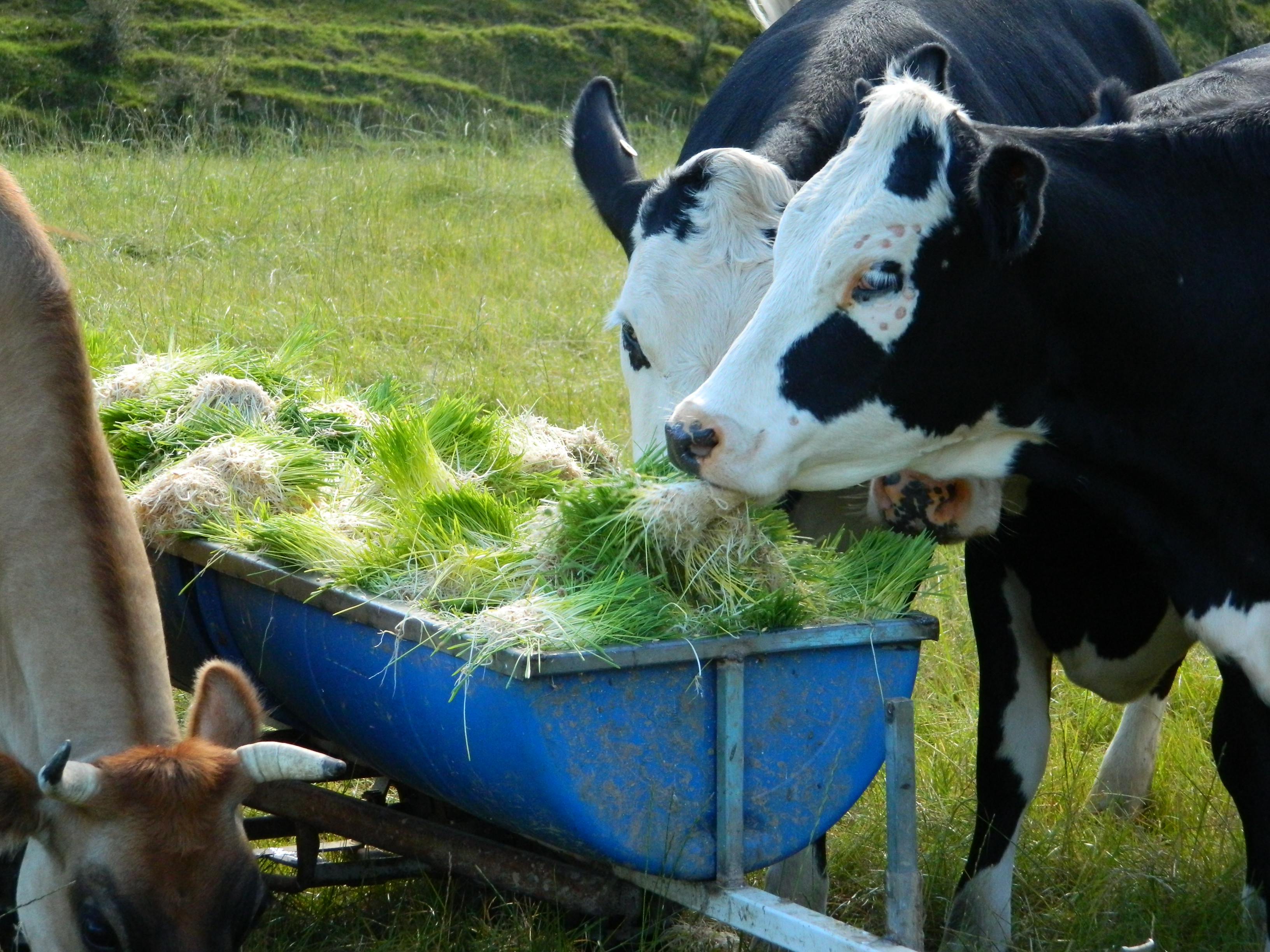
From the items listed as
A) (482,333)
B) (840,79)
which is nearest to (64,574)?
(840,79)

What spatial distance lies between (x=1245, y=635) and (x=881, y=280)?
1062mm

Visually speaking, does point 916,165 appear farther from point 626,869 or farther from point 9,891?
point 9,891

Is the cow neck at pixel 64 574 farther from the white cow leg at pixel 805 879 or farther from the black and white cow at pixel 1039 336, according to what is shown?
the white cow leg at pixel 805 879

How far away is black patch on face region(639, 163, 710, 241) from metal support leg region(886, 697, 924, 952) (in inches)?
50.4

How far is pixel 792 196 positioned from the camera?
138 inches

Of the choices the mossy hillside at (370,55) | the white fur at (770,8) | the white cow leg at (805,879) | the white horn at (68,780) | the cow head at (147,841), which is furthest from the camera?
the mossy hillside at (370,55)

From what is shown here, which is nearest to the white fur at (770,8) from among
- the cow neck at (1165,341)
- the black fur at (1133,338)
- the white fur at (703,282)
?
the white fur at (703,282)

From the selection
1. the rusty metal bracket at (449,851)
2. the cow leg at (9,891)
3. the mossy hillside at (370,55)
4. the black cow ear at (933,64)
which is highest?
the black cow ear at (933,64)

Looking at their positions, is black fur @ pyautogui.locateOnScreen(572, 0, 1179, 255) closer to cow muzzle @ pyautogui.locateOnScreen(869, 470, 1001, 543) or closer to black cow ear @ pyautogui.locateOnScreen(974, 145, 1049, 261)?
black cow ear @ pyautogui.locateOnScreen(974, 145, 1049, 261)

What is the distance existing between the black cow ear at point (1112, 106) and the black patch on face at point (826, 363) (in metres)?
1.09

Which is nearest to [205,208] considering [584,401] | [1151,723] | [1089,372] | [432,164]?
[432,164]

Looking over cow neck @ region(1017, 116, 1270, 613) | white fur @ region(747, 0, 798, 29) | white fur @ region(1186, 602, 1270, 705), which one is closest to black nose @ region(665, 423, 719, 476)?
cow neck @ region(1017, 116, 1270, 613)

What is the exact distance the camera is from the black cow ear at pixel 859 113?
3.08 metres

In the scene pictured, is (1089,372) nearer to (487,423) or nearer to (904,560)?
(904,560)
